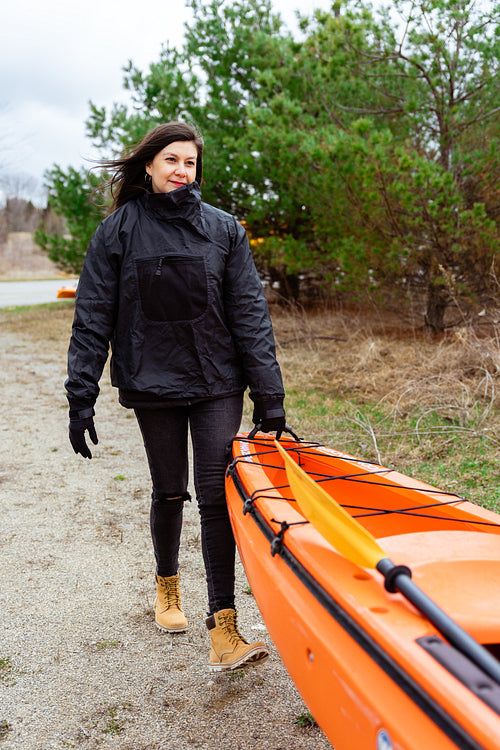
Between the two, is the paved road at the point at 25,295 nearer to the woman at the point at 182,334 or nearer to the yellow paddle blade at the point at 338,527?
the woman at the point at 182,334

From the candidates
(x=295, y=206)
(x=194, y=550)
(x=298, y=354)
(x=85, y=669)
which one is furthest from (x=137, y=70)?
(x=85, y=669)

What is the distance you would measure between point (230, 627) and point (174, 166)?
166cm

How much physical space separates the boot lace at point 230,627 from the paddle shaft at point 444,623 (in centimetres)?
102

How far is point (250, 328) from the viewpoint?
2324 millimetres

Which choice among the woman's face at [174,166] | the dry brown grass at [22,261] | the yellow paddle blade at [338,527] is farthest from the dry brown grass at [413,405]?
the dry brown grass at [22,261]

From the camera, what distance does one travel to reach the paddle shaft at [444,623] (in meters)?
1.16

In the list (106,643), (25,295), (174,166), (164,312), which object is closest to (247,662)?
(106,643)

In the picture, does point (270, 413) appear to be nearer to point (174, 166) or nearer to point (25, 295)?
point (174, 166)

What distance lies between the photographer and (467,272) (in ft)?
24.9

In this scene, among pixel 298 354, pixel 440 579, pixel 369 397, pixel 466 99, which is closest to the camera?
pixel 440 579

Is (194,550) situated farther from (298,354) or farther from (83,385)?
(298,354)

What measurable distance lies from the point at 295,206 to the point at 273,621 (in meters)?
9.37

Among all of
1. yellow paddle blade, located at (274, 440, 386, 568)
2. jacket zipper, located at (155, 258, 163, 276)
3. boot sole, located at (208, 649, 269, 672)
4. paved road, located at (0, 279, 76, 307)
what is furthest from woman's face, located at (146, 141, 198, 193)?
paved road, located at (0, 279, 76, 307)

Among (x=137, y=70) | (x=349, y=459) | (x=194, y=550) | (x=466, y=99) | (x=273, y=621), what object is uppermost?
(x=137, y=70)
